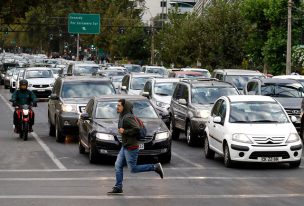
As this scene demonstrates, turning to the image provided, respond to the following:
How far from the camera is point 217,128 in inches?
760

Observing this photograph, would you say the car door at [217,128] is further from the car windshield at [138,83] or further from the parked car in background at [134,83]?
the car windshield at [138,83]

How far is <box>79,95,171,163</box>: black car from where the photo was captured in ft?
60.3

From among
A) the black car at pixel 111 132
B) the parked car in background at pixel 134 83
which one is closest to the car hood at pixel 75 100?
the black car at pixel 111 132

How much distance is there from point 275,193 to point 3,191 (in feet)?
15.1

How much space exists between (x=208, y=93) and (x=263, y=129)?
255 inches

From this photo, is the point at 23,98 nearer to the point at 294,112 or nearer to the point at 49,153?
the point at 49,153

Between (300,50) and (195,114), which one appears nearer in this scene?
(195,114)

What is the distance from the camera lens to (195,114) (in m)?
23.3

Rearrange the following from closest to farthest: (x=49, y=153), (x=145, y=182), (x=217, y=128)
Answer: (x=145, y=182) → (x=217, y=128) → (x=49, y=153)

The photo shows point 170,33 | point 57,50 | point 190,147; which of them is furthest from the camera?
point 57,50

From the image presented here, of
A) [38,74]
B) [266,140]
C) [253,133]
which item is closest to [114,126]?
[253,133]

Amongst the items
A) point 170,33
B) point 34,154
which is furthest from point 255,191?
point 170,33

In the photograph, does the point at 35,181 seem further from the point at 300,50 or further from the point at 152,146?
the point at 300,50

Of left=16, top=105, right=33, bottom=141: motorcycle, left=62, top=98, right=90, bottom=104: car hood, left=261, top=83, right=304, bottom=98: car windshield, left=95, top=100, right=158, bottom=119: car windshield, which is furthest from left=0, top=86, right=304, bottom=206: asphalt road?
left=261, top=83, right=304, bottom=98: car windshield
